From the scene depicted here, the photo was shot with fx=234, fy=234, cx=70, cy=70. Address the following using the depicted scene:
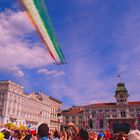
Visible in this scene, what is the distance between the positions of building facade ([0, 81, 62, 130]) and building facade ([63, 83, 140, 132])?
17.3 metres

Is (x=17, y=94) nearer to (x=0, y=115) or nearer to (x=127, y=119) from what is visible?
(x=0, y=115)

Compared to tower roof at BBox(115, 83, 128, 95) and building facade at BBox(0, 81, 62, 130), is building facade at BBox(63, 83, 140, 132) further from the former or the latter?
building facade at BBox(0, 81, 62, 130)

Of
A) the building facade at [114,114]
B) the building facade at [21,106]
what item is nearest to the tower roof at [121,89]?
the building facade at [114,114]

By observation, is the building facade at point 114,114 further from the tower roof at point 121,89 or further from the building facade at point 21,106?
the building facade at point 21,106

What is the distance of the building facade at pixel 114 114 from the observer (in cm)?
9825

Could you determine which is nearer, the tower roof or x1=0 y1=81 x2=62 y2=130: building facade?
x1=0 y1=81 x2=62 y2=130: building facade

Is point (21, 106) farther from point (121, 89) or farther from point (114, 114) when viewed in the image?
point (121, 89)

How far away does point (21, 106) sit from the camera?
78.4 metres

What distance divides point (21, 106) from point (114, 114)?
43514 millimetres

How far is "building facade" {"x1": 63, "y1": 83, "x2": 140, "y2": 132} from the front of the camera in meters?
98.2

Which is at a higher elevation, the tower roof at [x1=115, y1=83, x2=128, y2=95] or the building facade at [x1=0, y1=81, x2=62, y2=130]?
the tower roof at [x1=115, y1=83, x2=128, y2=95]

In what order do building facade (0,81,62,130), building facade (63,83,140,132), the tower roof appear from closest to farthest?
building facade (0,81,62,130), building facade (63,83,140,132), the tower roof

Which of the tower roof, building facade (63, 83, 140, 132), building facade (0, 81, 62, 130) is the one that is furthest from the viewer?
the tower roof

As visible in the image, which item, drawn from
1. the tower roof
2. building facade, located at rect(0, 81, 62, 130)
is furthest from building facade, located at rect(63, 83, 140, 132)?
building facade, located at rect(0, 81, 62, 130)
